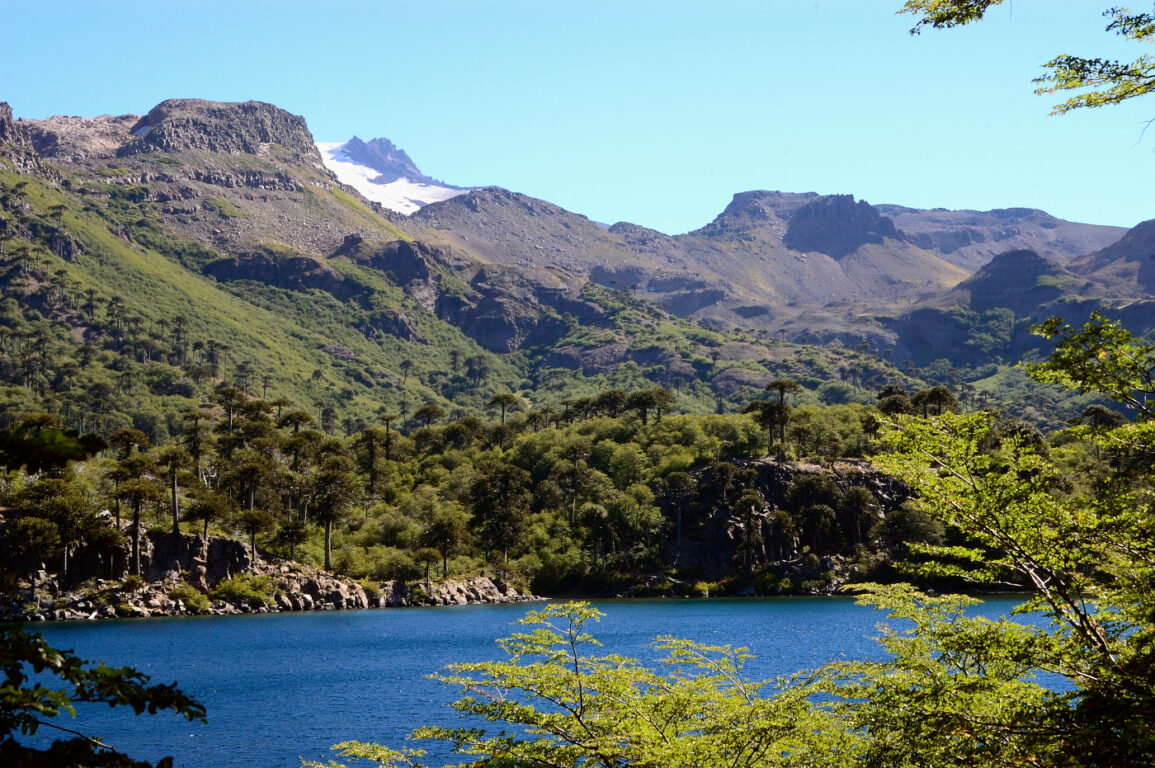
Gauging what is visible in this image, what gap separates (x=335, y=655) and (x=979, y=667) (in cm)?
5297

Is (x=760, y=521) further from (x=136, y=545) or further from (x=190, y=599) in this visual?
(x=136, y=545)

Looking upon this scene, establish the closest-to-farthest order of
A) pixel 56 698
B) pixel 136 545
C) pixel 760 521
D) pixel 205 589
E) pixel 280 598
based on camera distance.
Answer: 1. pixel 56 698
2. pixel 136 545
3. pixel 205 589
4. pixel 280 598
5. pixel 760 521

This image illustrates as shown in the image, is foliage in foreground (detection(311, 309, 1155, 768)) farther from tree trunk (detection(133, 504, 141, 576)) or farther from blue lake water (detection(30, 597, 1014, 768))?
tree trunk (detection(133, 504, 141, 576))

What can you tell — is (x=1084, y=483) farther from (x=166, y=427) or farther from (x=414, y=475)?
(x=166, y=427)

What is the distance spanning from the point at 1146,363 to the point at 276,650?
2397 inches

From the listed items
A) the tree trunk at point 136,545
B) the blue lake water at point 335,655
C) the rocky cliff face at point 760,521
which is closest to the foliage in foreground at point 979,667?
the blue lake water at point 335,655

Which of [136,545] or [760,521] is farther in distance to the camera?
[760,521]

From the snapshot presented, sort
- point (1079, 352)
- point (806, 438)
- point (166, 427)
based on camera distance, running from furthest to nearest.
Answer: point (166, 427)
point (806, 438)
point (1079, 352)

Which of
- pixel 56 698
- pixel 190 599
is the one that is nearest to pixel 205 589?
pixel 190 599

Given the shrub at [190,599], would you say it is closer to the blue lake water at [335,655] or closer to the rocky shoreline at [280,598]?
the rocky shoreline at [280,598]

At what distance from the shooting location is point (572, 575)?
112 m

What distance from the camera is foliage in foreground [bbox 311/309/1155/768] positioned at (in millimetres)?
12797

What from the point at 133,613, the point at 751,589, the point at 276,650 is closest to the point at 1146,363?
the point at 276,650

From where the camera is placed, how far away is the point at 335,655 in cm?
6166
